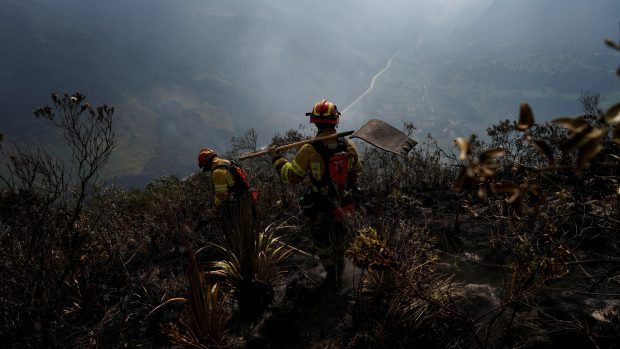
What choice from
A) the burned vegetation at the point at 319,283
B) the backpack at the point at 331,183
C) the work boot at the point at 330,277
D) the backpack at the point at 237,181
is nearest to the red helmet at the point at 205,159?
the backpack at the point at 237,181

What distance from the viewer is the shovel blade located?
488 cm

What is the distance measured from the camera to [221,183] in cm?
531

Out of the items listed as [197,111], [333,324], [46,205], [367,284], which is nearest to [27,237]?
[46,205]

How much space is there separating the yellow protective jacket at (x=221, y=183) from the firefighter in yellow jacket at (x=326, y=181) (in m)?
1.13

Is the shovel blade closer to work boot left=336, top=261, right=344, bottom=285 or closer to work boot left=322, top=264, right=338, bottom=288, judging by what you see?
work boot left=336, top=261, right=344, bottom=285

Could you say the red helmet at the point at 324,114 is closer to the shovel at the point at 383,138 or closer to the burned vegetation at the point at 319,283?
the shovel at the point at 383,138

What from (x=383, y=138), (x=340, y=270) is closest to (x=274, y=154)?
(x=383, y=138)

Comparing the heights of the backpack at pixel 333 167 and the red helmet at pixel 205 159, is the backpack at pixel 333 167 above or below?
below

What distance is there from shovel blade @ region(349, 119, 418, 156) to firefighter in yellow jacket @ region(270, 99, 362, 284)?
0.44m

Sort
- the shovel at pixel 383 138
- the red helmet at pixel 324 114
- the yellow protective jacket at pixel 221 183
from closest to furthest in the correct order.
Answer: the red helmet at pixel 324 114
the shovel at pixel 383 138
the yellow protective jacket at pixel 221 183

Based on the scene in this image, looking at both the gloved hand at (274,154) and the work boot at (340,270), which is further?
the gloved hand at (274,154)

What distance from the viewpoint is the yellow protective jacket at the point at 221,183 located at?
208 inches

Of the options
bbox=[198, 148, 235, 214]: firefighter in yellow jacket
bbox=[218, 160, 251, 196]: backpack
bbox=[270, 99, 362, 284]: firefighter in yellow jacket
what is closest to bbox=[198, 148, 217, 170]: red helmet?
bbox=[198, 148, 235, 214]: firefighter in yellow jacket

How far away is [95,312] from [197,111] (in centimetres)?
18788
